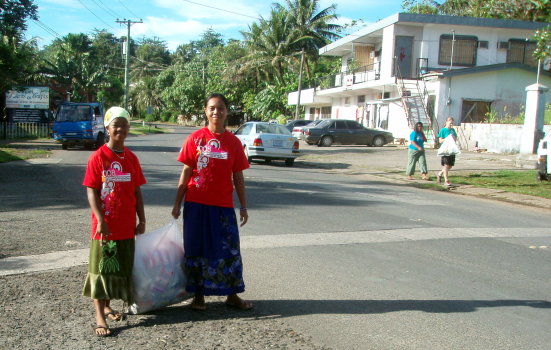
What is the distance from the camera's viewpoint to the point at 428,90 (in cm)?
3012

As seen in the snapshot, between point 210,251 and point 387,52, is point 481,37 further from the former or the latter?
point 210,251

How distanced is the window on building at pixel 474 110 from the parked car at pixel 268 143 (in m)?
13.7

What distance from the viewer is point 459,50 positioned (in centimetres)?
3247

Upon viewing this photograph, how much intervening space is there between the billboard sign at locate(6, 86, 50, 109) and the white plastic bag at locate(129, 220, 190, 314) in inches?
1251

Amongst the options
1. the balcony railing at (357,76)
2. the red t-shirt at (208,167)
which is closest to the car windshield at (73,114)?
the balcony railing at (357,76)

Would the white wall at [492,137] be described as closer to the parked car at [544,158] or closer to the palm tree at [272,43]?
the parked car at [544,158]

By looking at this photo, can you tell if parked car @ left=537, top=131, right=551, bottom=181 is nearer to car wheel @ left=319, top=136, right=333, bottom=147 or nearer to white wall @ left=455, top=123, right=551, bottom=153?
white wall @ left=455, top=123, right=551, bottom=153

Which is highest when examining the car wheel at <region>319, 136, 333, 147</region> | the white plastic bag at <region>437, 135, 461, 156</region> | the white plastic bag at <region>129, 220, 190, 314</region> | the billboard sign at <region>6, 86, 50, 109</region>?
the billboard sign at <region>6, 86, 50, 109</region>

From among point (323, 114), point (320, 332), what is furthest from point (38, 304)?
point (323, 114)

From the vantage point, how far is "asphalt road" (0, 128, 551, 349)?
4254 mm

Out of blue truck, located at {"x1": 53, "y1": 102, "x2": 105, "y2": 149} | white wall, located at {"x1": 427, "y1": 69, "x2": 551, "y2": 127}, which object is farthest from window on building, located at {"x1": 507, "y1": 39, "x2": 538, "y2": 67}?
blue truck, located at {"x1": 53, "y1": 102, "x2": 105, "y2": 149}

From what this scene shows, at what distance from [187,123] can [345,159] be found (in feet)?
195

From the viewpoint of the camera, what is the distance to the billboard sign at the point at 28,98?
32.5m

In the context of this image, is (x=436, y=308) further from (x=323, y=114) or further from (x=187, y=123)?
(x=187, y=123)
